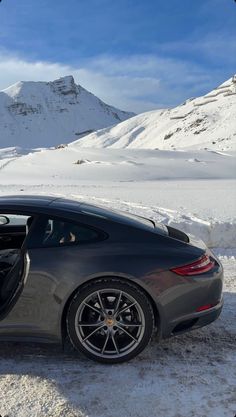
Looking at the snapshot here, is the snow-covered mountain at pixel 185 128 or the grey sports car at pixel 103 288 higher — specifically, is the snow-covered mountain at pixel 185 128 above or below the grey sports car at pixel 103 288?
above

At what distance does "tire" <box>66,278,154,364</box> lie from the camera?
3.57 metres

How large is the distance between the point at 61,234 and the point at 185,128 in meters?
98.2

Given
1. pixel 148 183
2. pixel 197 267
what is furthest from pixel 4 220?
pixel 148 183

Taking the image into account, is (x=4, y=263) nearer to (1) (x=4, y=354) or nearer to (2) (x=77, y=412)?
(1) (x=4, y=354)

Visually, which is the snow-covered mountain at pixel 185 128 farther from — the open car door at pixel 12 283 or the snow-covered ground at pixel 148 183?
the open car door at pixel 12 283

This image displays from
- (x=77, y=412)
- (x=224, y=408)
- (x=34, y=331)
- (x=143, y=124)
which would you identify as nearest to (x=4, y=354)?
(x=34, y=331)

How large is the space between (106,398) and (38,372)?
2.11 ft

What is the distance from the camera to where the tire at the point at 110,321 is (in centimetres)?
357

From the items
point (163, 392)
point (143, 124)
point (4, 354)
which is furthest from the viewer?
point (143, 124)

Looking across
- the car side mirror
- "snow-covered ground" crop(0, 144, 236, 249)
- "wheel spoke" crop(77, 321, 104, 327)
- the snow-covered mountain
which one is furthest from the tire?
the snow-covered mountain

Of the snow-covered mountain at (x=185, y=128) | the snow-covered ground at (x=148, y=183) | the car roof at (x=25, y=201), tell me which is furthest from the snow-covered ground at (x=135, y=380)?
the snow-covered mountain at (x=185, y=128)

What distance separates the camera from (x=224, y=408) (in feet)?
9.99

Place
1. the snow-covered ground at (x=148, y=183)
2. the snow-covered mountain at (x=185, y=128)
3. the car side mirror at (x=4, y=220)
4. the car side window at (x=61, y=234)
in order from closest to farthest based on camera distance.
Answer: the car side window at (x=61, y=234)
the car side mirror at (x=4, y=220)
the snow-covered ground at (x=148, y=183)
the snow-covered mountain at (x=185, y=128)

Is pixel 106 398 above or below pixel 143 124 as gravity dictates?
below
